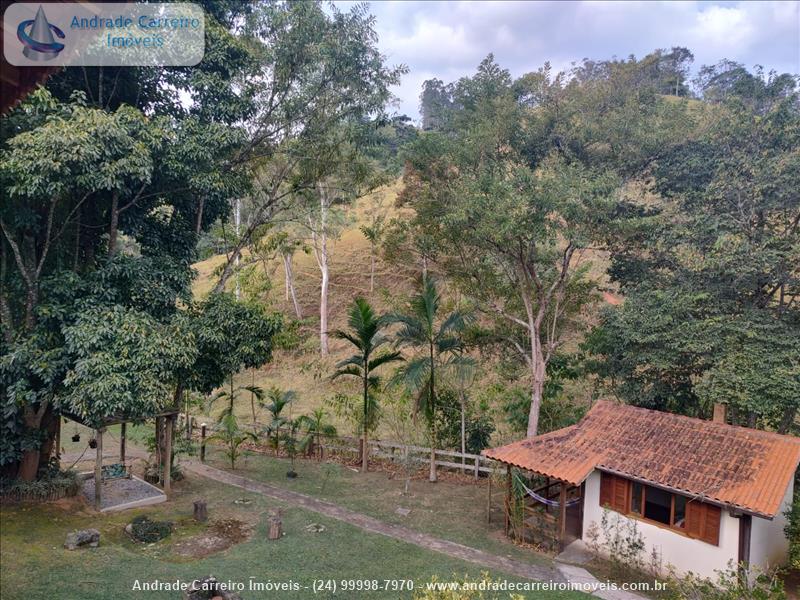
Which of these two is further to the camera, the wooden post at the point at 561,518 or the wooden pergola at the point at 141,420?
the wooden pergola at the point at 141,420

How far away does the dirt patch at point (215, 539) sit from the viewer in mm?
9562

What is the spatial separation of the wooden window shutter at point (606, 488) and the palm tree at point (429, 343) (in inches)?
171

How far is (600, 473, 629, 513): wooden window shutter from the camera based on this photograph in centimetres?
1030

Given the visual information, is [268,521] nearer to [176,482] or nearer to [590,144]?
[176,482]

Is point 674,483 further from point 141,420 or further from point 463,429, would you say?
point 141,420

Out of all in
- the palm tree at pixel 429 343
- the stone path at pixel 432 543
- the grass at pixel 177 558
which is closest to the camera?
the grass at pixel 177 558

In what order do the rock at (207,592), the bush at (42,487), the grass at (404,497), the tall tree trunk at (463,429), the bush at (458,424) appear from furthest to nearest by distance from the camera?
the bush at (458,424), the tall tree trunk at (463,429), the grass at (404,497), the bush at (42,487), the rock at (207,592)

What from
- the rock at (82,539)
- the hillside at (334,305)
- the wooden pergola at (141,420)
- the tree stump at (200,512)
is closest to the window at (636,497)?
the hillside at (334,305)

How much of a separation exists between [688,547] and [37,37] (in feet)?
37.8

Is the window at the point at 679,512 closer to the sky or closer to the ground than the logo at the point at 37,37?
closer to the ground

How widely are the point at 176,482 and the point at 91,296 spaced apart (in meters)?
5.61

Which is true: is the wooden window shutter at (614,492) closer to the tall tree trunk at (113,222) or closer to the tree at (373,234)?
the tall tree trunk at (113,222)

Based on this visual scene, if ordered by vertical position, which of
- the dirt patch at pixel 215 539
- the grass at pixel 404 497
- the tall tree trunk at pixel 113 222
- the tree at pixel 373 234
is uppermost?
the tree at pixel 373 234

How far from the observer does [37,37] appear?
12.4 ft
